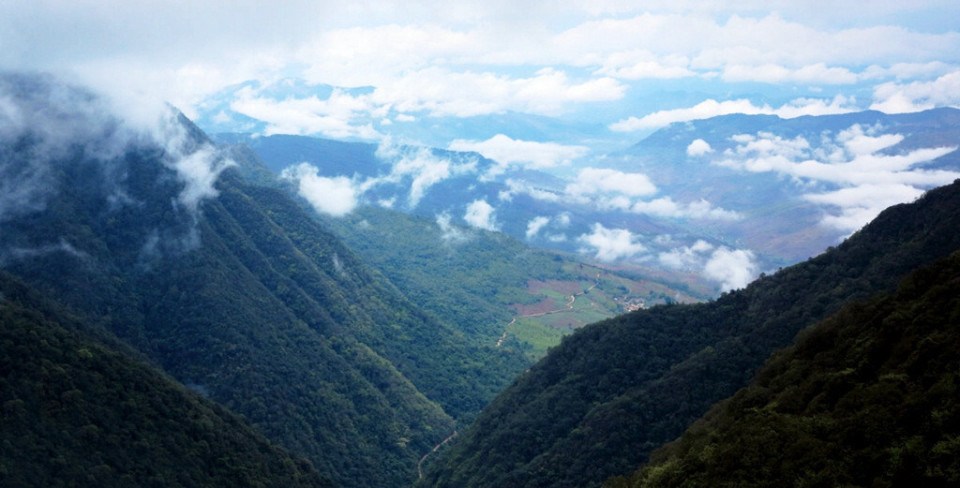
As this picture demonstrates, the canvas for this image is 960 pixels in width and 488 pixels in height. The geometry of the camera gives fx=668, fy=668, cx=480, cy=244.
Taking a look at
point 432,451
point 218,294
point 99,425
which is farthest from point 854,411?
point 218,294

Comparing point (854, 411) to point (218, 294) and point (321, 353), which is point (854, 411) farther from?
point (218, 294)

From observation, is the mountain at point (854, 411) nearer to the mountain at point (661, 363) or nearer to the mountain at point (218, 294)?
the mountain at point (661, 363)

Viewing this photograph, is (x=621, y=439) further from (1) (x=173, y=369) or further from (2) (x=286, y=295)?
(2) (x=286, y=295)

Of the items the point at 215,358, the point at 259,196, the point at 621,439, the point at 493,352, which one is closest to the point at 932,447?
the point at 621,439

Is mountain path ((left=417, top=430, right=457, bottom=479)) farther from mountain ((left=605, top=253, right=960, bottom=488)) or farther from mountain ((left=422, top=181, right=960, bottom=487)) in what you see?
mountain ((left=605, top=253, right=960, bottom=488))

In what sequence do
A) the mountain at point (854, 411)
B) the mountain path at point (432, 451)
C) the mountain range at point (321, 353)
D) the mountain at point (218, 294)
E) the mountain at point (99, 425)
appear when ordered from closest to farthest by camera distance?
the mountain at point (854, 411), the mountain range at point (321, 353), the mountain at point (99, 425), the mountain at point (218, 294), the mountain path at point (432, 451)

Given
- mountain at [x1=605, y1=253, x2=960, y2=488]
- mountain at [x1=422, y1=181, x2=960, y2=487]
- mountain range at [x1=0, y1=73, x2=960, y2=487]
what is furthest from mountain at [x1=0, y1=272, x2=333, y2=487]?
mountain at [x1=605, y1=253, x2=960, y2=488]

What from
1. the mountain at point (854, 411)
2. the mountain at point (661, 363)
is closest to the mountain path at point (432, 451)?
the mountain at point (661, 363)

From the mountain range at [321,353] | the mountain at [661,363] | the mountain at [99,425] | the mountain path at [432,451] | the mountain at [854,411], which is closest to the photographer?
the mountain at [854,411]
